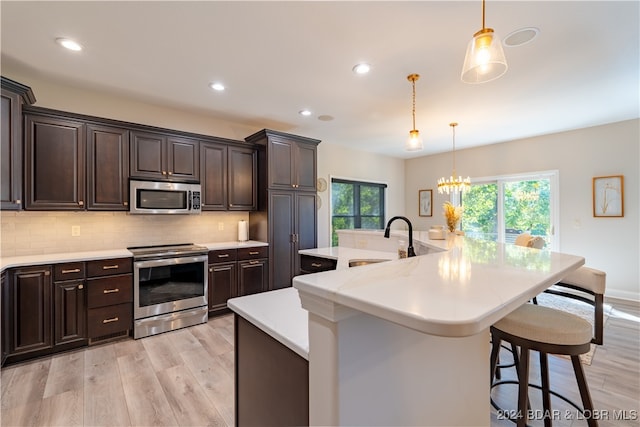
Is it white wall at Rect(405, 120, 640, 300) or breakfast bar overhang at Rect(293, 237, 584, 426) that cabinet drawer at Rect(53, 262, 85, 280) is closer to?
breakfast bar overhang at Rect(293, 237, 584, 426)

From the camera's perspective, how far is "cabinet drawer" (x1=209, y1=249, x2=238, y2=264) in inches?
141

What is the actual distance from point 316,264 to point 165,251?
1.72m

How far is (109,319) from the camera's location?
115 inches

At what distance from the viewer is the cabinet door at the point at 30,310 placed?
2.48 metres

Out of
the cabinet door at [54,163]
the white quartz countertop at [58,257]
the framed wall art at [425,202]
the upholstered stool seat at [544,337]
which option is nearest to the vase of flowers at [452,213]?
the upholstered stool seat at [544,337]

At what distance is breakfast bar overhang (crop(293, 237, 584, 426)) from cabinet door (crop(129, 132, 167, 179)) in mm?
3197

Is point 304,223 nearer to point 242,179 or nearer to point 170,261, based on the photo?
point 242,179

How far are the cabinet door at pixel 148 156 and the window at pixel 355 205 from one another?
9.92ft

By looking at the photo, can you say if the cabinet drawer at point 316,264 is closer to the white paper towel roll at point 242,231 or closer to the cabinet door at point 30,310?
the white paper towel roll at point 242,231

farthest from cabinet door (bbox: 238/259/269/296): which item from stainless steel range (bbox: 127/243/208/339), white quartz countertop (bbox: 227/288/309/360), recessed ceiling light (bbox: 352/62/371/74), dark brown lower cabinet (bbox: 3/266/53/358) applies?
recessed ceiling light (bbox: 352/62/371/74)

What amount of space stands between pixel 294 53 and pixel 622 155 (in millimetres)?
4994

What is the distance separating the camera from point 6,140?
2.44 m

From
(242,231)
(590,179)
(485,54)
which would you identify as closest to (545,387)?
(485,54)

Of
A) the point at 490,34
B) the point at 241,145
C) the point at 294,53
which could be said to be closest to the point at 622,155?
the point at 490,34
